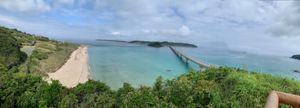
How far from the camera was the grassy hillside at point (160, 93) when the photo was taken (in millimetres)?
16141

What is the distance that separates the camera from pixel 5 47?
1854 inches

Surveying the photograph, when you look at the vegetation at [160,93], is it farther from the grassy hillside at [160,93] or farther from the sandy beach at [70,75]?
the sandy beach at [70,75]

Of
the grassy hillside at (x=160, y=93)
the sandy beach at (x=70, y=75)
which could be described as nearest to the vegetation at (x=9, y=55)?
the sandy beach at (x=70, y=75)

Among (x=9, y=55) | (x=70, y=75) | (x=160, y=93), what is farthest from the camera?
(x=9, y=55)

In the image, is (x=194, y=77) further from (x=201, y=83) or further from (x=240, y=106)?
(x=240, y=106)

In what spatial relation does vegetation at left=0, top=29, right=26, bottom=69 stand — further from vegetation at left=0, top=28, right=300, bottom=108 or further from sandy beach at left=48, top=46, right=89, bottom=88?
vegetation at left=0, top=28, right=300, bottom=108

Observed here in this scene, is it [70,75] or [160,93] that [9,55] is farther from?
[160,93]

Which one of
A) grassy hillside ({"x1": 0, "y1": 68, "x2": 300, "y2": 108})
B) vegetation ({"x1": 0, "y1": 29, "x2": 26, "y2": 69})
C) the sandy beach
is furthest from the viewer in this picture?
vegetation ({"x1": 0, "y1": 29, "x2": 26, "y2": 69})

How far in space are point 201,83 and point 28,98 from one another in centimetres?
1093

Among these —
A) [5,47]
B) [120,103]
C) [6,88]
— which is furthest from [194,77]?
[5,47]

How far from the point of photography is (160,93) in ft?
60.7

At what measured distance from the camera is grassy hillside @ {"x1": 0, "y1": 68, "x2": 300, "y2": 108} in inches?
635

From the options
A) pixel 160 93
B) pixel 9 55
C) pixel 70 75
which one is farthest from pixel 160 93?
pixel 9 55

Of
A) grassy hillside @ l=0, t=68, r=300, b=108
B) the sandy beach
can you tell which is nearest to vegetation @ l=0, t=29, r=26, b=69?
the sandy beach
